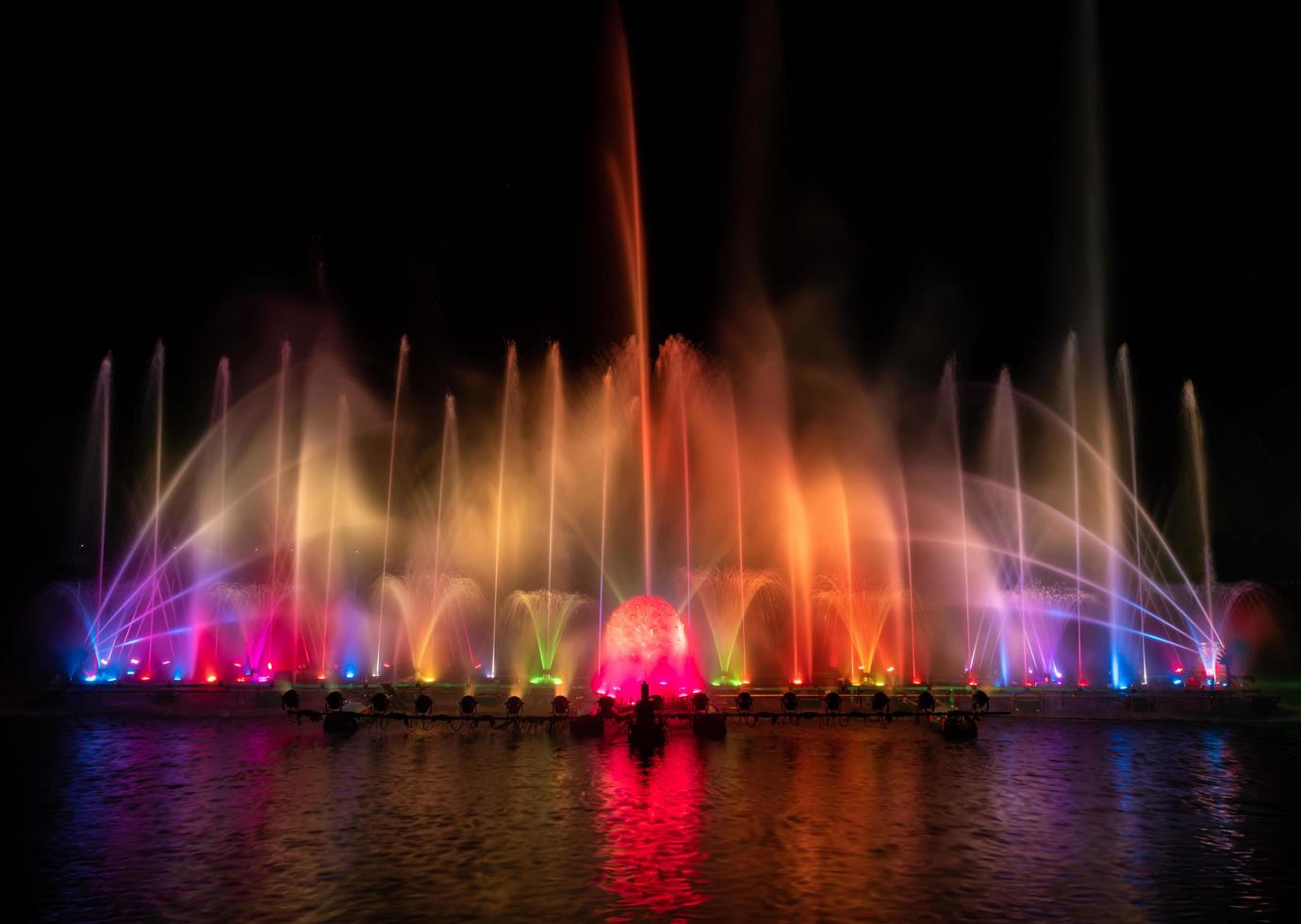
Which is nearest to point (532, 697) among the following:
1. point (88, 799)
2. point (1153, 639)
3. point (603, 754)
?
point (603, 754)

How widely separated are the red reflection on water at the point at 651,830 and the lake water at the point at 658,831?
2.9 inches

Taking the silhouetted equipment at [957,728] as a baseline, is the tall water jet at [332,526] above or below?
above

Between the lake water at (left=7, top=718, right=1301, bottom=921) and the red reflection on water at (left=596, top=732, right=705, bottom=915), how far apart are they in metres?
0.07

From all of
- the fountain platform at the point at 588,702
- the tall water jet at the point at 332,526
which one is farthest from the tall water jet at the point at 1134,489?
the tall water jet at the point at 332,526

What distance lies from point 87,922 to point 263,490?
1593 inches

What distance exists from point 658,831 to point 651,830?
144mm

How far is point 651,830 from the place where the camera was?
18.7 m

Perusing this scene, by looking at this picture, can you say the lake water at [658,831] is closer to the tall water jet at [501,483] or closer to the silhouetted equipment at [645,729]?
the silhouetted equipment at [645,729]

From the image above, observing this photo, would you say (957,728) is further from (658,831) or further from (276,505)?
(276,505)

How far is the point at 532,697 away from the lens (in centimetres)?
3728

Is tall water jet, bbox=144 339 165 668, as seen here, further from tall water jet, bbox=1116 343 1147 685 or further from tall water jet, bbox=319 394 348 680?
tall water jet, bbox=1116 343 1147 685

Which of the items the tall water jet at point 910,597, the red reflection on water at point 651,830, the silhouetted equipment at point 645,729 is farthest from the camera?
the tall water jet at point 910,597

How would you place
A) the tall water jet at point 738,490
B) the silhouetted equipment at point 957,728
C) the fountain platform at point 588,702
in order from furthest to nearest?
the tall water jet at point 738,490 < the fountain platform at point 588,702 < the silhouetted equipment at point 957,728

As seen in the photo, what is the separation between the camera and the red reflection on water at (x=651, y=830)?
585 inches
